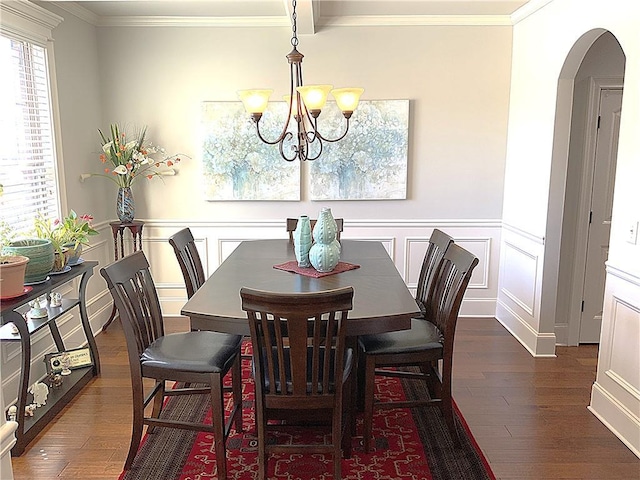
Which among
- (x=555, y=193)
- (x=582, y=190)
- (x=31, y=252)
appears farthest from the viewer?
(x=582, y=190)

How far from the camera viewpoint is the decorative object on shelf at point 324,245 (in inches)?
111

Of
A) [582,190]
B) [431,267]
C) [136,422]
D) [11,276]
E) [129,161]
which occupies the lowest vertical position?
[136,422]

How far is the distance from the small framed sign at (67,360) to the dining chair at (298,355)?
5.47ft

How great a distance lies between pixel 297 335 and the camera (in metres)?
2.07

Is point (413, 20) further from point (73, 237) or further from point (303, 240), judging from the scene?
point (73, 237)

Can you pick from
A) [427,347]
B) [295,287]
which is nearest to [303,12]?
[295,287]

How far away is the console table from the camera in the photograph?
2621 mm

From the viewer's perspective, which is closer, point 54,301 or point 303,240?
point 303,240

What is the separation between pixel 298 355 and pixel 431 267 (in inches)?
56.7

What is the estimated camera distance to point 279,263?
3.15m

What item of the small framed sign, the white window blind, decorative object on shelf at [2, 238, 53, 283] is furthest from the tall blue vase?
decorative object on shelf at [2, 238, 53, 283]

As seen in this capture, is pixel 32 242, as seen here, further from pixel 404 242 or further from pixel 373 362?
pixel 404 242

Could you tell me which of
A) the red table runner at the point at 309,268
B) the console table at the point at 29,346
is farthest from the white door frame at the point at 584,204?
the console table at the point at 29,346

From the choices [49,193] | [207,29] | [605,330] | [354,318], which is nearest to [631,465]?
[605,330]
